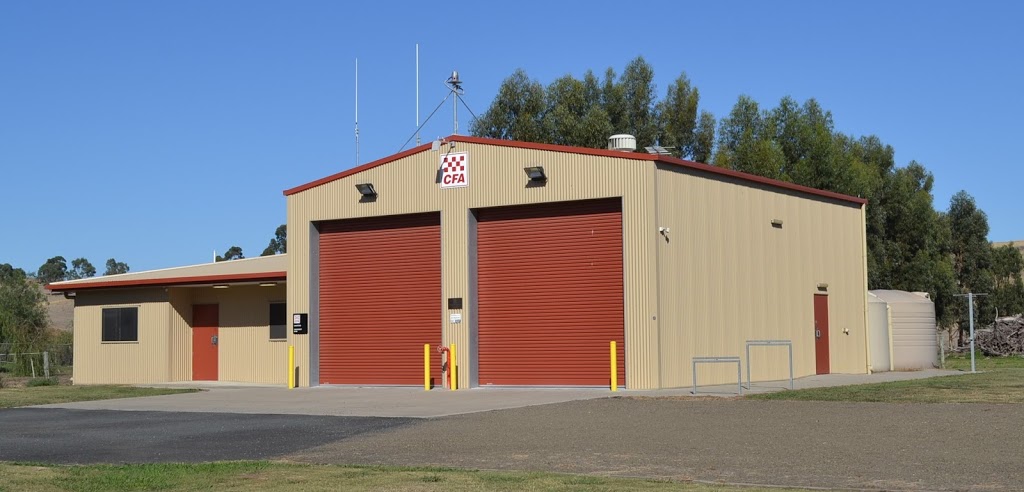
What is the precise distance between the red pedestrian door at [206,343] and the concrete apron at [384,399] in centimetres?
516

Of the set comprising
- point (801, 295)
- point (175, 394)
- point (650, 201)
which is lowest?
point (175, 394)

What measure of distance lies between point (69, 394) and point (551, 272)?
11052mm

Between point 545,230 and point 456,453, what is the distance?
505 inches

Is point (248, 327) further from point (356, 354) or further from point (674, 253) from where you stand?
point (674, 253)

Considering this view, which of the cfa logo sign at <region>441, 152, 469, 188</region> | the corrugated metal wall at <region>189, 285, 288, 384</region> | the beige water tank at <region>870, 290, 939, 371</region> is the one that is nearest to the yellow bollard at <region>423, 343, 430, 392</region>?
the cfa logo sign at <region>441, 152, 469, 188</region>

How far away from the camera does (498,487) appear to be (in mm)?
10492

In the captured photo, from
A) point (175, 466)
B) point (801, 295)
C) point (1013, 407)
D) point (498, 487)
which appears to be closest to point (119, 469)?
point (175, 466)

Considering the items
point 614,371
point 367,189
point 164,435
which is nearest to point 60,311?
point 367,189

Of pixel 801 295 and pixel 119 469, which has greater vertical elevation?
pixel 801 295

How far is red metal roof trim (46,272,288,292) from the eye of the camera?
101 ft

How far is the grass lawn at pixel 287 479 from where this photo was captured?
10.6 m

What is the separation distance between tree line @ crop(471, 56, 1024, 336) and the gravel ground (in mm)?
37418

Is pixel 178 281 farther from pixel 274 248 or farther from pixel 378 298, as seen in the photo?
pixel 274 248

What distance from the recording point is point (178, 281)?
1286 inches
